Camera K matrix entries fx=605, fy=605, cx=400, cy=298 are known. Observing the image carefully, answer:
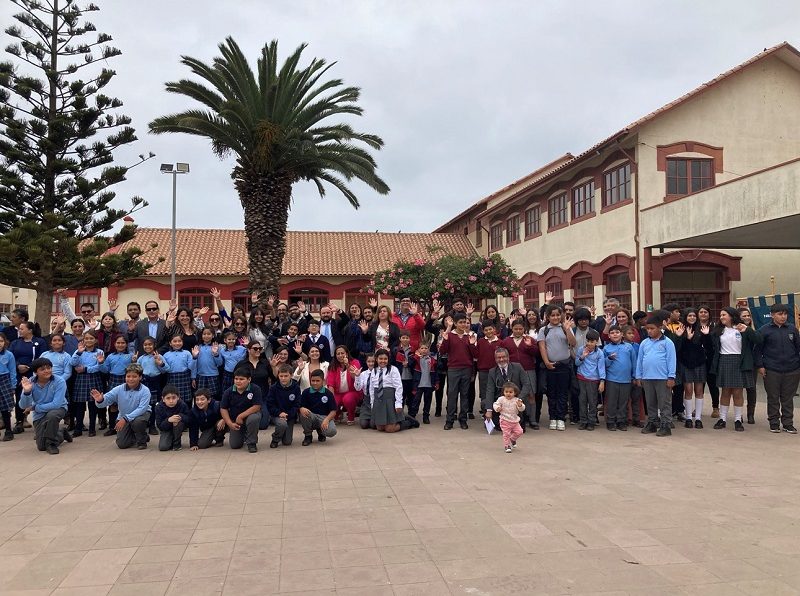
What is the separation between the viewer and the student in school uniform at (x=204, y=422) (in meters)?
7.77

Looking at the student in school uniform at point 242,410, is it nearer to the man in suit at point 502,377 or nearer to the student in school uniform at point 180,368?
the student in school uniform at point 180,368

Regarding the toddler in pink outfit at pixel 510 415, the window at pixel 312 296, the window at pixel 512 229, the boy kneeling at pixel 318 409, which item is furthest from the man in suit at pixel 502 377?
the window at pixel 312 296

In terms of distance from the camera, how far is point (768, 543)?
4.36 m

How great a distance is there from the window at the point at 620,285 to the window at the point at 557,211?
354 centimetres

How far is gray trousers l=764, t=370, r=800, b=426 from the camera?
860 centimetres

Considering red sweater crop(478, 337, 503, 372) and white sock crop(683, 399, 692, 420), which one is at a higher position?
red sweater crop(478, 337, 503, 372)

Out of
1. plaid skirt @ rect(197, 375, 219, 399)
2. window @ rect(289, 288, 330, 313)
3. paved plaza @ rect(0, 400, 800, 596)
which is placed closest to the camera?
paved plaza @ rect(0, 400, 800, 596)

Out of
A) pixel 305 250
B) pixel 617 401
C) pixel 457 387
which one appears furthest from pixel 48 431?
pixel 305 250

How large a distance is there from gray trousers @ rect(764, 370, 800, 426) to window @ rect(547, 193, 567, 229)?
1338cm

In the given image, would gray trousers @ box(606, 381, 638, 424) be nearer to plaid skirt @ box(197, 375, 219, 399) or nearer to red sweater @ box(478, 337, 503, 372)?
red sweater @ box(478, 337, 503, 372)

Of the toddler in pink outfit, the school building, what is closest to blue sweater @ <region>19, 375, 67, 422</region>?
the toddler in pink outfit

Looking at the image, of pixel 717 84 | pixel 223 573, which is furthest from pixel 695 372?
pixel 717 84

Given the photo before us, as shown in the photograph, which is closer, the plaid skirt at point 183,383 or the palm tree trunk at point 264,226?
the plaid skirt at point 183,383

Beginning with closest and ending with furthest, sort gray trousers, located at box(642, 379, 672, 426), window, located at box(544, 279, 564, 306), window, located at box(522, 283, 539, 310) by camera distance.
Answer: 1. gray trousers, located at box(642, 379, 672, 426)
2. window, located at box(544, 279, 564, 306)
3. window, located at box(522, 283, 539, 310)
